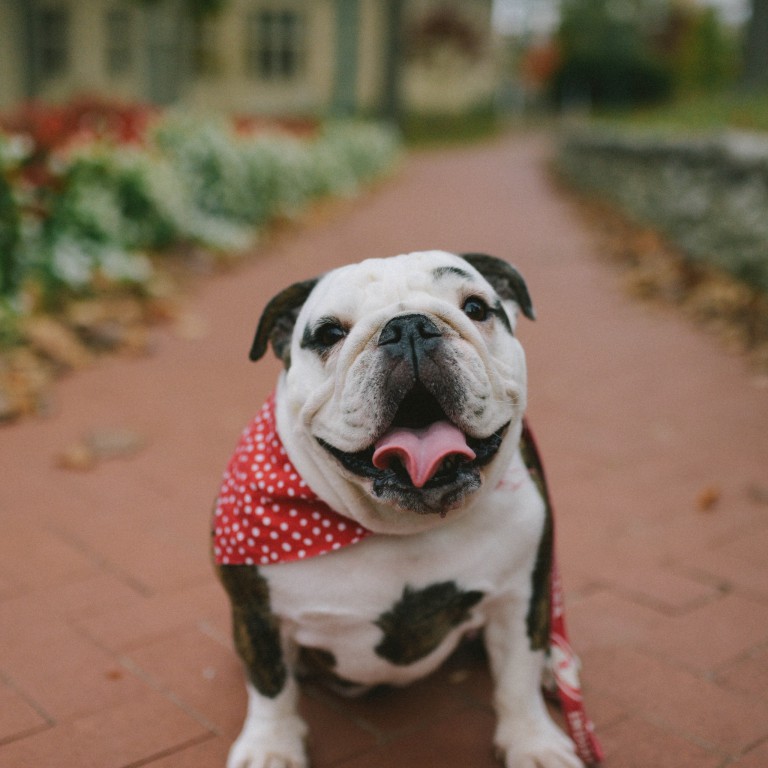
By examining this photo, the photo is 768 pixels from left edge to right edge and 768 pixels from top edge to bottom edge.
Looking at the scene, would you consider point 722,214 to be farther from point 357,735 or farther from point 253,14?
point 253,14

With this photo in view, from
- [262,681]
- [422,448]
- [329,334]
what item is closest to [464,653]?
[262,681]

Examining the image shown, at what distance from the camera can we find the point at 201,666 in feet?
8.40

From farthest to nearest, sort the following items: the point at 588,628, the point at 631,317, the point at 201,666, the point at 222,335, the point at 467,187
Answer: the point at 467,187 < the point at 631,317 < the point at 222,335 < the point at 588,628 < the point at 201,666

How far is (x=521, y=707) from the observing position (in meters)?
2.12

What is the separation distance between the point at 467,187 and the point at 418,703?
12.7 meters

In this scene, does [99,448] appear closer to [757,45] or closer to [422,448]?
[422,448]

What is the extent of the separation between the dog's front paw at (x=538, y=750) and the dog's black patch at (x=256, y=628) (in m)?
0.53

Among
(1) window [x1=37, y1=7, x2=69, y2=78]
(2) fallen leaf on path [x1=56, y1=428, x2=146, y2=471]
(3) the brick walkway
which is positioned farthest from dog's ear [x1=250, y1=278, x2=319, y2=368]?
(1) window [x1=37, y1=7, x2=69, y2=78]

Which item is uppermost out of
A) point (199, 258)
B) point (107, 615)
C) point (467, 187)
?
point (107, 615)

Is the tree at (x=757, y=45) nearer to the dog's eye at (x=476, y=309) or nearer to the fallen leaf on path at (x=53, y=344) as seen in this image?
the fallen leaf on path at (x=53, y=344)

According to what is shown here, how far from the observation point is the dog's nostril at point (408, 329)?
1832 millimetres

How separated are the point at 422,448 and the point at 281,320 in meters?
0.56

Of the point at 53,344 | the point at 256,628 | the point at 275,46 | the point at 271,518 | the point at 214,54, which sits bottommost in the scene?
the point at 214,54

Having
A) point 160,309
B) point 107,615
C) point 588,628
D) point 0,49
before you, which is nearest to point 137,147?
point 160,309
